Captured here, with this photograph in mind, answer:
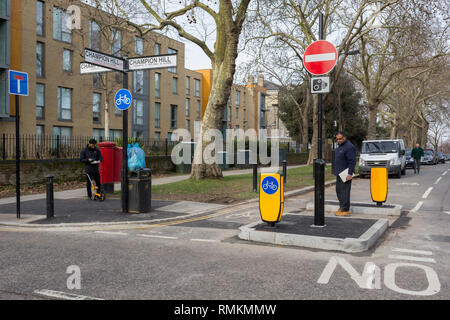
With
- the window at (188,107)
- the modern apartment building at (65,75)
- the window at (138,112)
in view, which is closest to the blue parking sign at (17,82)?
the modern apartment building at (65,75)

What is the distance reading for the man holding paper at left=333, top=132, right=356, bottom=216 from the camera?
878 cm

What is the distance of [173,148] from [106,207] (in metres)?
12.3

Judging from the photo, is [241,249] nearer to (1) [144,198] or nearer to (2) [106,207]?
(1) [144,198]

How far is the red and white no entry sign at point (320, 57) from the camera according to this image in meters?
7.05

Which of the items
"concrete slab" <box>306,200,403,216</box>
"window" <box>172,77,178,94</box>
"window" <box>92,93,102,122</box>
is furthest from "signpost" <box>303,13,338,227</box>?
"window" <box>172,77,178,94</box>

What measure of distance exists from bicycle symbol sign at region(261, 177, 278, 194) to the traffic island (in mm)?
637

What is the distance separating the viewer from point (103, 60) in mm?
8875

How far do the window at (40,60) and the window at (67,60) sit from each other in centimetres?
196

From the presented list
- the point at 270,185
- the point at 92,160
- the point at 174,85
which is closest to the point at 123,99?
the point at 92,160

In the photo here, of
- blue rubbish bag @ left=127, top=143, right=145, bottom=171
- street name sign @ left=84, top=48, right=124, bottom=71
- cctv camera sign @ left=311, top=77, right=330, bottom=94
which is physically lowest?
blue rubbish bag @ left=127, top=143, right=145, bottom=171

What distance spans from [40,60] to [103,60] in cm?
2176

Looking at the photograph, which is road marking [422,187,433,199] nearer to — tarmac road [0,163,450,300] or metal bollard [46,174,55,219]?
tarmac road [0,163,450,300]

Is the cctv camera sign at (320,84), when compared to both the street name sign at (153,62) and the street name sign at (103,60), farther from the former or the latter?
the street name sign at (103,60)
